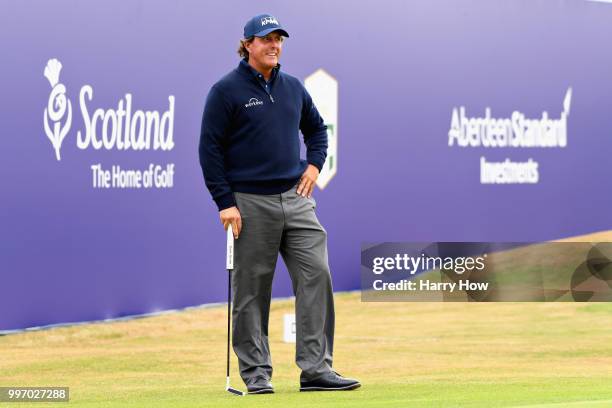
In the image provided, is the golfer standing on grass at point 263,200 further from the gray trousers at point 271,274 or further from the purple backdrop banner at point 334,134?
the purple backdrop banner at point 334,134

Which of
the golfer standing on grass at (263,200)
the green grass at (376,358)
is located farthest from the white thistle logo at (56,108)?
the golfer standing on grass at (263,200)

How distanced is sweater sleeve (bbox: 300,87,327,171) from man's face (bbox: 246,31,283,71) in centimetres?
34

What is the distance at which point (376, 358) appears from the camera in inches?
356

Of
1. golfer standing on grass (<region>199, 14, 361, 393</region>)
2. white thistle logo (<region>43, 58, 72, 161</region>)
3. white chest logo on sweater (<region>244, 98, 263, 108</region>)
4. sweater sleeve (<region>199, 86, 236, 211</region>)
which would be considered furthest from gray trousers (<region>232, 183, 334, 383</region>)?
white thistle logo (<region>43, 58, 72, 161</region>)

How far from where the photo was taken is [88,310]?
10.5 metres

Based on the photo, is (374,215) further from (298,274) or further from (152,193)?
(298,274)

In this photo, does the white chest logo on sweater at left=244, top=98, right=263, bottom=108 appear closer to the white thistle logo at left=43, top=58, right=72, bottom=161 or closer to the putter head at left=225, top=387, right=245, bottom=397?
the putter head at left=225, top=387, right=245, bottom=397

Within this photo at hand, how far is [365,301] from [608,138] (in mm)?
3927

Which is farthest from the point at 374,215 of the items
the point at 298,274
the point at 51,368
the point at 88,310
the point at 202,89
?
the point at 298,274

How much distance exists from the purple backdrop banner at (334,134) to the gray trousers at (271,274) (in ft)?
12.6

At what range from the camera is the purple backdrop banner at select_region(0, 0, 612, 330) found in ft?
33.0

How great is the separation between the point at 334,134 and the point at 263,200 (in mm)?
6101

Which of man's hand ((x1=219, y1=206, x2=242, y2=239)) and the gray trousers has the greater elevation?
man's hand ((x1=219, y1=206, x2=242, y2=239))

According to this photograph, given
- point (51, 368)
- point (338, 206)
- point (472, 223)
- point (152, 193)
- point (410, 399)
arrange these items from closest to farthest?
point (410, 399), point (51, 368), point (152, 193), point (338, 206), point (472, 223)
